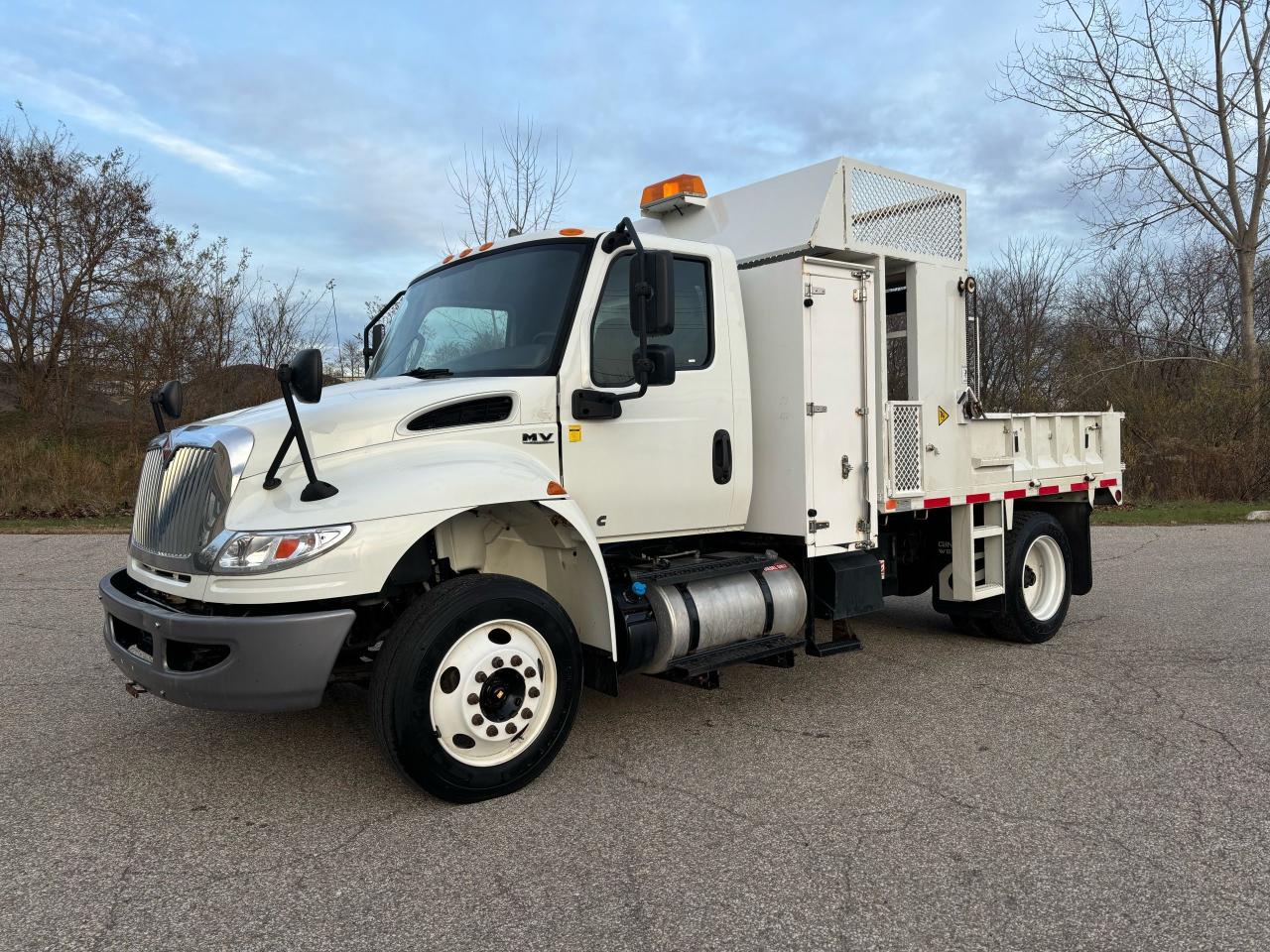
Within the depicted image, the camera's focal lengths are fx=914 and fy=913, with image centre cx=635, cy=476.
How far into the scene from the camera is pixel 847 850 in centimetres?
338

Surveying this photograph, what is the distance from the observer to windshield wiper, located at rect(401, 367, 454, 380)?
4523 mm

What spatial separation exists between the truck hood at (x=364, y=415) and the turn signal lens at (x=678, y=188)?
2.13 m

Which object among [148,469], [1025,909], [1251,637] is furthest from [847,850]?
[1251,637]

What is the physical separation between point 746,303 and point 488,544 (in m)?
2.08

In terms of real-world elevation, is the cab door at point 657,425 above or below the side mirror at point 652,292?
below

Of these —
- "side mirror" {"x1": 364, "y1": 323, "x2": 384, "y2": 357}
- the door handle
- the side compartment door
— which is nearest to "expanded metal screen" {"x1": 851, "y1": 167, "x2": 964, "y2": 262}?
the side compartment door

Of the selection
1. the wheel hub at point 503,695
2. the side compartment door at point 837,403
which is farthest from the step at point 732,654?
the wheel hub at point 503,695

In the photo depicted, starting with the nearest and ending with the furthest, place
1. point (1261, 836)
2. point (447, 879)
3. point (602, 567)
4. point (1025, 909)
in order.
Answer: point (1025, 909) < point (447, 879) < point (1261, 836) < point (602, 567)

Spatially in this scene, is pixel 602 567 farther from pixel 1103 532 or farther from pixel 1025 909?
pixel 1103 532

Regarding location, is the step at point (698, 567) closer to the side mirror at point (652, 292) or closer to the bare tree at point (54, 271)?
the side mirror at point (652, 292)

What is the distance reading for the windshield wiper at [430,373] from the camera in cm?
452

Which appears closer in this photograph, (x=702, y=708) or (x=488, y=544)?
(x=488, y=544)

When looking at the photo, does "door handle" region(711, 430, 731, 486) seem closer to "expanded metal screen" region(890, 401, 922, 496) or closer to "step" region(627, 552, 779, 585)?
"step" region(627, 552, 779, 585)

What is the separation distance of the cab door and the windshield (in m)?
0.18
